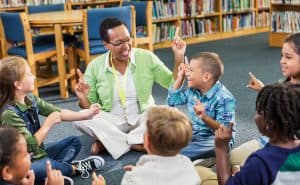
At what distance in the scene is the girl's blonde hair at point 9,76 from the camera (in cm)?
218

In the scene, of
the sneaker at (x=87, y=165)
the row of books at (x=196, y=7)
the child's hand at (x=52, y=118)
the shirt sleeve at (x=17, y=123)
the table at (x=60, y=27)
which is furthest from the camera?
the row of books at (x=196, y=7)

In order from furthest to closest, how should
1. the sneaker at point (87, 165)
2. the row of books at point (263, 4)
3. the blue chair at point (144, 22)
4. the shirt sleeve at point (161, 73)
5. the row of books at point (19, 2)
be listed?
the row of books at point (263, 4) → the row of books at point (19, 2) → the blue chair at point (144, 22) → the shirt sleeve at point (161, 73) → the sneaker at point (87, 165)

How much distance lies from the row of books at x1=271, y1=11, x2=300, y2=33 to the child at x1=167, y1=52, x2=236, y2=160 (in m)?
4.30

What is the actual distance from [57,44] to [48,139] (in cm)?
126

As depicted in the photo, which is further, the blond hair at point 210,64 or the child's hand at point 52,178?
the blond hair at point 210,64

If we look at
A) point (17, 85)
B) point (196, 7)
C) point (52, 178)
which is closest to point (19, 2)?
point (196, 7)

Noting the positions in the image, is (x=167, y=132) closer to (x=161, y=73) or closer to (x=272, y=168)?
(x=272, y=168)

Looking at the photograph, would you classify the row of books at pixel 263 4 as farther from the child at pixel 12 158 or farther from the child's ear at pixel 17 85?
the child at pixel 12 158

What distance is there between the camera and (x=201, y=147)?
7.84ft

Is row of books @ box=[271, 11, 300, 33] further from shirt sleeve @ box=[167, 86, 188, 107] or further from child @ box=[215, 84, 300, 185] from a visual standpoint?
child @ box=[215, 84, 300, 185]

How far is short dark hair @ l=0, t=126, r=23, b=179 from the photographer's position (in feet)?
5.24

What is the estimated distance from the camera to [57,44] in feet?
14.0

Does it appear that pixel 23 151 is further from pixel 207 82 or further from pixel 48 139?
pixel 48 139

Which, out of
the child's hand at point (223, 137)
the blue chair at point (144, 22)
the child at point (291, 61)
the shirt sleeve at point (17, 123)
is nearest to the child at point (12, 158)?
the shirt sleeve at point (17, 123)
